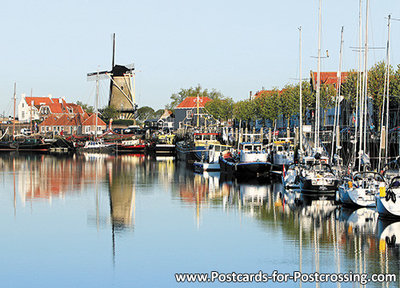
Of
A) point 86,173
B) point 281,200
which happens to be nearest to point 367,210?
Result: point 281,200

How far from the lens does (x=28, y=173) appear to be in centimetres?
7244

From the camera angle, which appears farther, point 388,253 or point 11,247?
point 11,247

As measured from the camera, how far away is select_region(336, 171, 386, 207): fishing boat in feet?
126

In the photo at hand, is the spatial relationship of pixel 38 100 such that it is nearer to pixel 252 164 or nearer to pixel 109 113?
pixel 109 113

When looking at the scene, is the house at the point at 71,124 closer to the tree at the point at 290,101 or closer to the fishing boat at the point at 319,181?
the tree at the point at 290,101

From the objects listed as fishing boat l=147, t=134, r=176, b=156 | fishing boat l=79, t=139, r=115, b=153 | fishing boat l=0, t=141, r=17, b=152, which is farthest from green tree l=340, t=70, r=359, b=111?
fishing boat l=0, t=141, r=17, b=152

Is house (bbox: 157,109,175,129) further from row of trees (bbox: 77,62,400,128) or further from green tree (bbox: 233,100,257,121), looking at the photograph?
green tree (bbox: 233,100,257,121)

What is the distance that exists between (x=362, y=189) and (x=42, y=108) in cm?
15732

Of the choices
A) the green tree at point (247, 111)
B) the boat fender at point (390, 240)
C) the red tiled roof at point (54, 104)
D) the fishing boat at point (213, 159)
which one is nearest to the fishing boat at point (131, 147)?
the green tree at point (247, 111)

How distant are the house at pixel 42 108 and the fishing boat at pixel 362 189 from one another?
477 feet

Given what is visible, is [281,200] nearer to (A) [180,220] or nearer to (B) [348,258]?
(A) [180,220]

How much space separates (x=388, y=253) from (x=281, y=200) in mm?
18463

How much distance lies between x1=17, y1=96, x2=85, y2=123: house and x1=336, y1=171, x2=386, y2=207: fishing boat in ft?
477

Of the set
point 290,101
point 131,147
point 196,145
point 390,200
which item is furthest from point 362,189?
point 131,147
